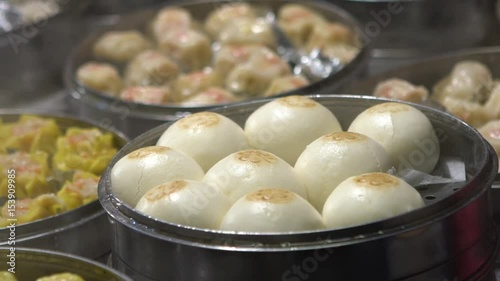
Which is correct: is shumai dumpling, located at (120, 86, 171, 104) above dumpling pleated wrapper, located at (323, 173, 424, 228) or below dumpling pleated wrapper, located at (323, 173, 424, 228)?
below

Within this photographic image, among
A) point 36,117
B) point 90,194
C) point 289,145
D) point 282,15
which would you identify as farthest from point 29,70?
point 289,145

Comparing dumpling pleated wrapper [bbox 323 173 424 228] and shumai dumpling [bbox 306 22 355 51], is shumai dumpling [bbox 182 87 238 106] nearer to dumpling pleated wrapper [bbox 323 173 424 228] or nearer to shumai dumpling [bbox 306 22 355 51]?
shumai dumpling [bbox 306 22 355 51]

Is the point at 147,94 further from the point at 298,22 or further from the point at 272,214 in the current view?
the point at 272,214

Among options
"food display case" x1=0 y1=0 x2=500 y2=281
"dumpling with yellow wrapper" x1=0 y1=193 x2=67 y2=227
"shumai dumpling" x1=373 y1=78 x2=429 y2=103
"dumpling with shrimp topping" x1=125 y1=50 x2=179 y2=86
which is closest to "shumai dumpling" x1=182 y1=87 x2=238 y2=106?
"food display case" x1=0 y1=0 x2=500 y2=281

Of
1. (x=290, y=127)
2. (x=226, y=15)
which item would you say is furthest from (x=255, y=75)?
(x=290, y=127)

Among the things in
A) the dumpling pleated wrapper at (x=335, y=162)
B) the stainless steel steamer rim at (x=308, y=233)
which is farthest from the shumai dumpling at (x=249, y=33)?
the stainless steel steamer rim at (x=308, y=233)

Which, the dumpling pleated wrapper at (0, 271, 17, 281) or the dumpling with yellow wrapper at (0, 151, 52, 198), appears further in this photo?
the dumpling with yellow wrapper at (0, 151, 52, 198)

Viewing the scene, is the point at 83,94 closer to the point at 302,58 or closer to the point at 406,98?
the point at 302,58
